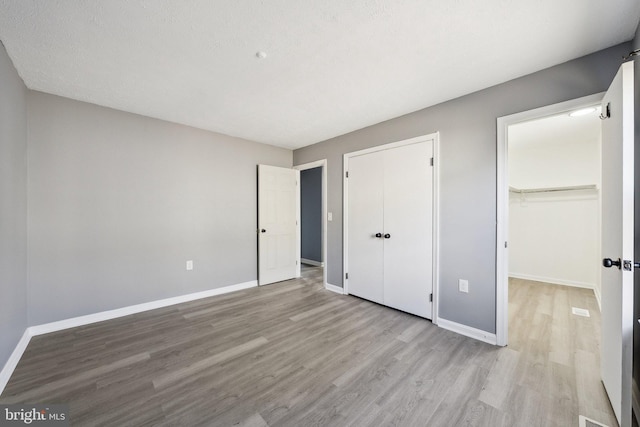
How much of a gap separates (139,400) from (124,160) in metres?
2.55

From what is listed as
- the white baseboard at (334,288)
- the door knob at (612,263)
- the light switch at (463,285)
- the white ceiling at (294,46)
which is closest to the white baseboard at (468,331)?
the light switch at (463,285)

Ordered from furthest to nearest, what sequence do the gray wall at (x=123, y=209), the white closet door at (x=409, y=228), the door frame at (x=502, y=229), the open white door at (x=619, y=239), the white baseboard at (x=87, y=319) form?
1. the white closet door at (x=409, y=228)
2. the gray wall at (x=123, y=209)
3. the door frame at (x=502, y=229)
4. the white baseboard at (x=87, y=319)
5. the open white door at (x=619, y=239)

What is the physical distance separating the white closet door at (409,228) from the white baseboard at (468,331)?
0.19 m

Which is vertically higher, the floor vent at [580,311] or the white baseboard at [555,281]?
the white baseboard at [555,281]

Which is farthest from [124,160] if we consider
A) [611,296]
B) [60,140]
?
[611,296]

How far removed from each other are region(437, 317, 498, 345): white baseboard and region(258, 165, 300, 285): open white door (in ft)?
8.68

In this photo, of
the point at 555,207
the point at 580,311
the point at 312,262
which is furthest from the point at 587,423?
the point at 312,262

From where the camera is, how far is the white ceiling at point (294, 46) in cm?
145

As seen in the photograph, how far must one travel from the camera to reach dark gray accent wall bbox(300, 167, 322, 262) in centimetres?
582

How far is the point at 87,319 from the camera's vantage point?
8.69 feet

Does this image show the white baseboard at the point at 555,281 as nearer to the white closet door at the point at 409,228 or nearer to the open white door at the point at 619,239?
the white closet door at the point at 409,228

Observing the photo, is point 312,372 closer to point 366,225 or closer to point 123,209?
point 366,225

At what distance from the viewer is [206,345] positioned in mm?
2258

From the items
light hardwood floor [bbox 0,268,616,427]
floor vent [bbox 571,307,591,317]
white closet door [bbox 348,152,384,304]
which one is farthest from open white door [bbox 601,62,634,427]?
white closet door [bbox 348,152,384,304]
